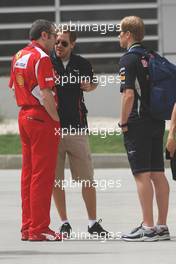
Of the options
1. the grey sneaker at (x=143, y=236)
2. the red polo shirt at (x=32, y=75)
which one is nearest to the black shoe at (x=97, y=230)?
the grey sneaker at (x=143, y=236)

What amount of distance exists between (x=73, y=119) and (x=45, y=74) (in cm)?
66

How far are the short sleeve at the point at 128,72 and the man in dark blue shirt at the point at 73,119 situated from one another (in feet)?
1.56

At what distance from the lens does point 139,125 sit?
8.41 metres

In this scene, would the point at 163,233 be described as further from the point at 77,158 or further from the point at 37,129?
the point at 37,129

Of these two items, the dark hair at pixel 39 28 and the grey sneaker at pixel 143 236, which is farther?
the dark hair at pixel 39 28

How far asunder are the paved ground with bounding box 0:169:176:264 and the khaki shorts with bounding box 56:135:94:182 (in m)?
0.51

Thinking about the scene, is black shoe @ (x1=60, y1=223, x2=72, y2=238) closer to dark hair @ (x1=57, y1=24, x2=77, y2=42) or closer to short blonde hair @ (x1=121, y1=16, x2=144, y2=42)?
dark hair @ (x1=57, y1=24, x2=77, y2=42)

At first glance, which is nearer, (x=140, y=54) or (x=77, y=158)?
(x=140, y=54)

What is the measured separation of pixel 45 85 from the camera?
27.1ft

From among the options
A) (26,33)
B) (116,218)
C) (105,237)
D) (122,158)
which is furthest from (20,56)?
(26,33)

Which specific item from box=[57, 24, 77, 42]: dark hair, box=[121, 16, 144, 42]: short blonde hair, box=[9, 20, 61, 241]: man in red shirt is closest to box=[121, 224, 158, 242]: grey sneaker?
box=[9, 20, 61, 241]: man in red shirt

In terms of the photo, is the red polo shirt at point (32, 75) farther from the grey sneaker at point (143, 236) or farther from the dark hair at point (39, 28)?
the grey sneaker at point (143, 236)

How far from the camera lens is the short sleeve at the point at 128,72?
8.36 meters

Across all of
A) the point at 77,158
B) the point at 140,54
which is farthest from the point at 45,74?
the point at 77,158
